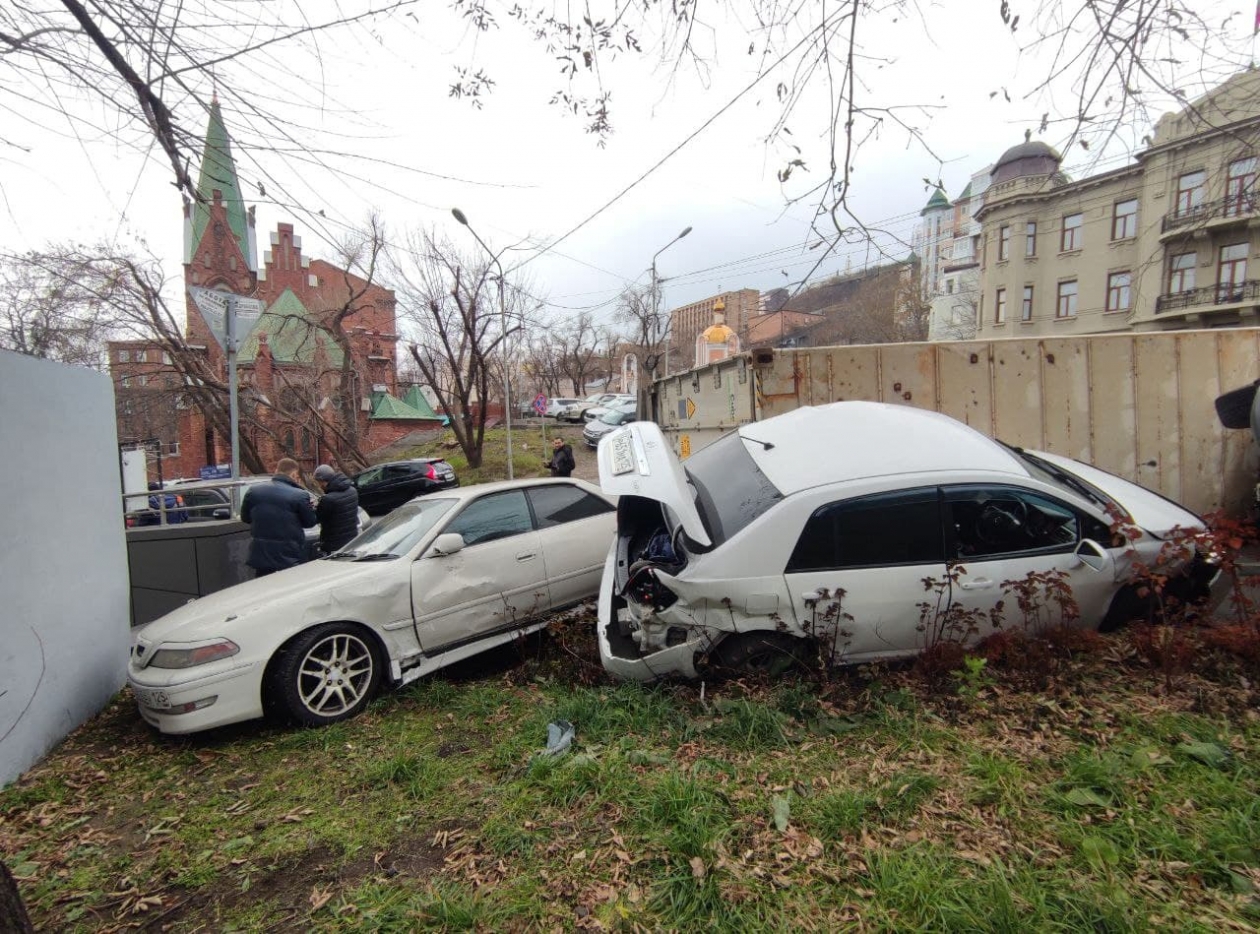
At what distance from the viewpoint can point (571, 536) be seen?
5.26 meters

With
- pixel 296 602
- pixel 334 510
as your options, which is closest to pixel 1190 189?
pixel 296 602

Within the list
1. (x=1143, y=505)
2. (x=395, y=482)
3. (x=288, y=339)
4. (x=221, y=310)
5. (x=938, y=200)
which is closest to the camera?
(x=938, y=200)

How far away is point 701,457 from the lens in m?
5.01

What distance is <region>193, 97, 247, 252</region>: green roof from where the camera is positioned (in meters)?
3.35

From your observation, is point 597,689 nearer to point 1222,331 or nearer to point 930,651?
point 930,651

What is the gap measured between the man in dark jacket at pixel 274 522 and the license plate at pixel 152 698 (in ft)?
7.81

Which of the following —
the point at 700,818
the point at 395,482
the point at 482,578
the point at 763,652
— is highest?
the point at 395,482

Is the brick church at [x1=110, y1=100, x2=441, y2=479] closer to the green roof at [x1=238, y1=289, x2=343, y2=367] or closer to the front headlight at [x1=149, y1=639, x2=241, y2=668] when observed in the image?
the green roof at [x1=238, y1=289, x2=343, y2=367]

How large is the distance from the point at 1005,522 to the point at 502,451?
21.6 metres

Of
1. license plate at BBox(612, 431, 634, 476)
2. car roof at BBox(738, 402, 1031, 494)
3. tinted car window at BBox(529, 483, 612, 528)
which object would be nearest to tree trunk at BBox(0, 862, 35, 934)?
license plate at BBox(612, 431, 634, 476)

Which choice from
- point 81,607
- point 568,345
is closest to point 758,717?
point 81,607

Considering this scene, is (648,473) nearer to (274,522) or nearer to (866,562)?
(866,562)

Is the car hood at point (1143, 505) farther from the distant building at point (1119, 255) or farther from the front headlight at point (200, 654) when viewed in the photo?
the front headlight at point (200, 654)

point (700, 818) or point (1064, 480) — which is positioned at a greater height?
point (1064, 480)
